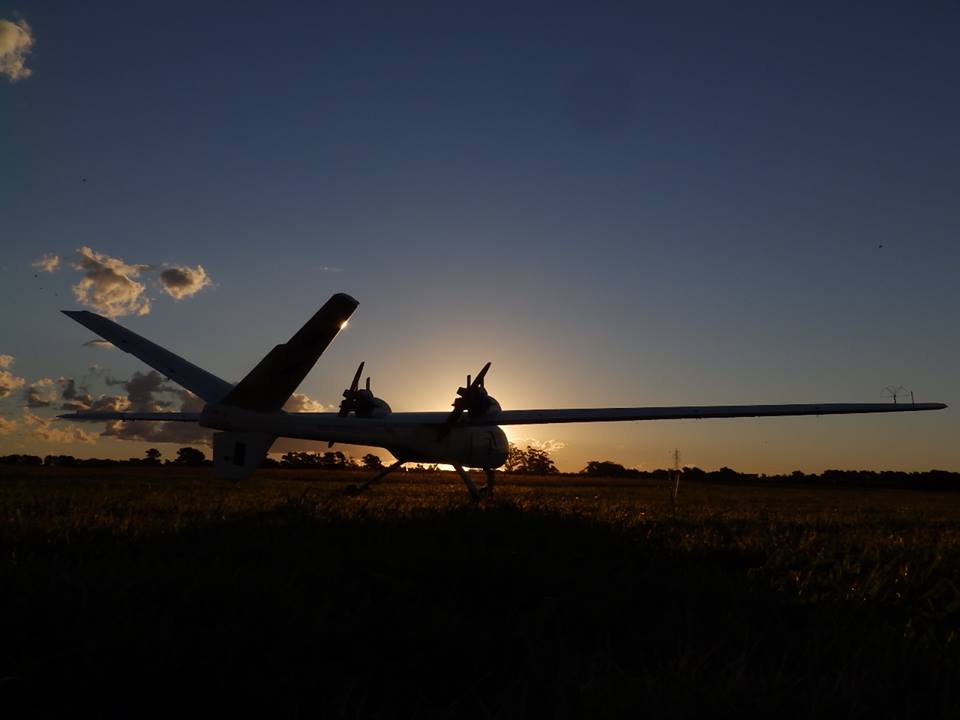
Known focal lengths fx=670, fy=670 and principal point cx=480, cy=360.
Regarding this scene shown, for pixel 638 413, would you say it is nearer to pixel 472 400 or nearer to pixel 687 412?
pixel 687 412

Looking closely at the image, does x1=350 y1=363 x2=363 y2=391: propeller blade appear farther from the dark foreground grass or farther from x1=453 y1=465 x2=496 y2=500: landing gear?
the dark foreground grass

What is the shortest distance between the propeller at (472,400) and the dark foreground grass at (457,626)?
1045 centimetres

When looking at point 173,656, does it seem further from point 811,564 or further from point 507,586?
point 811,564

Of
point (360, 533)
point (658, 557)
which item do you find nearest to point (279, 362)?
point (360, 533)

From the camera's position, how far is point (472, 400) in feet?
57.4

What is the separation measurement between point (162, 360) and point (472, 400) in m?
7.51

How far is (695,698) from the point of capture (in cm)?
258

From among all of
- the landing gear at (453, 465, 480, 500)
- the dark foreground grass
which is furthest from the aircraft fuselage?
the dark foreground grass

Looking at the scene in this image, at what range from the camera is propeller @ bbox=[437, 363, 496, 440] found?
17.3 m

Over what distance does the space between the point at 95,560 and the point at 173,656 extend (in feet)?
8.77

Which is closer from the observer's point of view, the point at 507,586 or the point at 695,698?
the point at 695,698

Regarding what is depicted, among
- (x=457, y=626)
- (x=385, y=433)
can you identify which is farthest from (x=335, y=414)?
(x=457, y=626)

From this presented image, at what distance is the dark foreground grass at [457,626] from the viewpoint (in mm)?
2777

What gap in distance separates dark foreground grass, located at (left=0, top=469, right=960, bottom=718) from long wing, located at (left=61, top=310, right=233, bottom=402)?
6.58 meters
